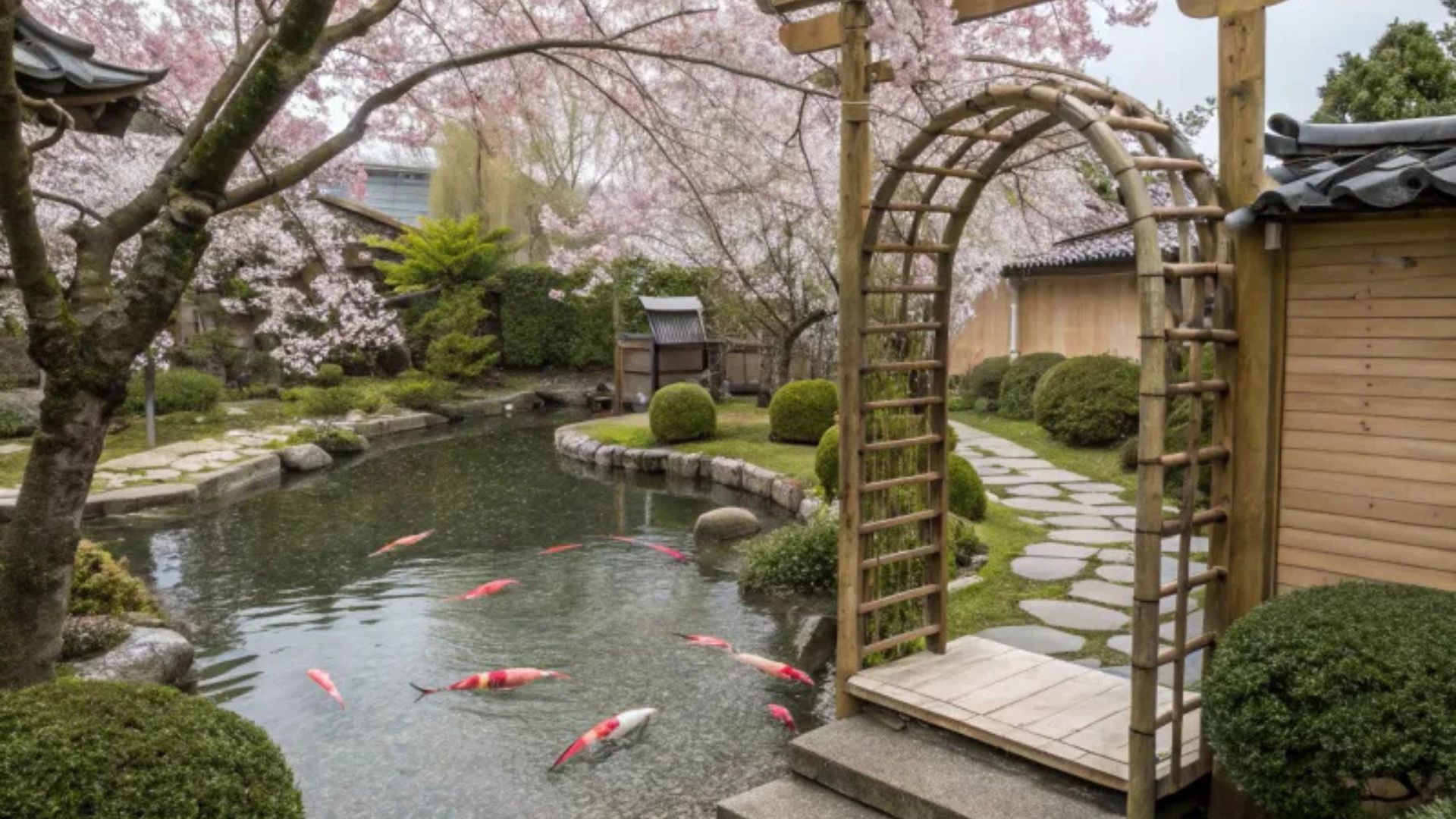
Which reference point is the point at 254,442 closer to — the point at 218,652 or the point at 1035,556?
the point at 218,652

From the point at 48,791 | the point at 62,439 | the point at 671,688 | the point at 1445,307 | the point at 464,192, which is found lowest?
the point at 671,688

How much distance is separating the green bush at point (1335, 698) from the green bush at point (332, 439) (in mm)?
12634

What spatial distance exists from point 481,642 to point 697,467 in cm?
570

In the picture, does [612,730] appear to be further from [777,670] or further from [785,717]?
[777,670]

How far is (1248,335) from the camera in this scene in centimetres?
316

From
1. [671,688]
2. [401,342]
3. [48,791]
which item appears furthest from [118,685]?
[401,342]

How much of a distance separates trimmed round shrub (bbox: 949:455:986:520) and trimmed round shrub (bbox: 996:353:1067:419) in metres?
6.73

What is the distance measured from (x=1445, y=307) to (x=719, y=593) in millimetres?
4947

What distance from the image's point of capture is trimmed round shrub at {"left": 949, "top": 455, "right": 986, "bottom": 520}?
768 centimetres

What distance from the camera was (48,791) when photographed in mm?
2453

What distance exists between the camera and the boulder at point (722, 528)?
28.1 ft

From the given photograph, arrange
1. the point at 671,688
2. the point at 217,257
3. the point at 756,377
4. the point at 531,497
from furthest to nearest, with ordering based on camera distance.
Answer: the point at 756,377 → the point at 217,257 → the point at 531,497 → the point at 671,688

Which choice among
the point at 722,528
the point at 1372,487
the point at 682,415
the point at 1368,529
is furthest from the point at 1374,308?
the point at 682,415

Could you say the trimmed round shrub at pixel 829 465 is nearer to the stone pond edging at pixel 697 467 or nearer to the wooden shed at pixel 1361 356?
the stone pond edging at pixel 697 467
